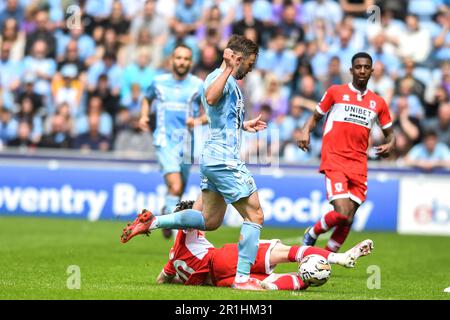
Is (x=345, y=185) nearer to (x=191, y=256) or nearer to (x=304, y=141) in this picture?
(x=304, y=141)

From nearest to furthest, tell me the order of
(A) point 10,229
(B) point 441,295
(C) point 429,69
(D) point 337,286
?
(B) point 441,295
(D) point 337,286
(A) point 10,229
(C) point 429,69

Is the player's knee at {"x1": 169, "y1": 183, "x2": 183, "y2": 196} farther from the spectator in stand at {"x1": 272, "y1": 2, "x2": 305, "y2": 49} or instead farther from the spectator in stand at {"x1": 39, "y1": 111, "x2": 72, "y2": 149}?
the spectator in stand at {"x1": 272, "y1": 2, "x2": 305, "y2": 49}

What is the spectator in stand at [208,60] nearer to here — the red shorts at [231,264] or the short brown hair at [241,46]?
the red shorts at [231,264]

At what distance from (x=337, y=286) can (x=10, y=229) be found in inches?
347

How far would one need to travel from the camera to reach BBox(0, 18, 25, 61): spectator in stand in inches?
971

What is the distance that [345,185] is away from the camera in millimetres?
12859

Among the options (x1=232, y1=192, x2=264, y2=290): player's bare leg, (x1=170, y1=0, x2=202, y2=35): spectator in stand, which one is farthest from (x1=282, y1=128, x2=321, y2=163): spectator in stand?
(x1=232, y1=192, x2=264, y2=290): player's bare leg

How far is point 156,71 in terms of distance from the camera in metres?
23.5

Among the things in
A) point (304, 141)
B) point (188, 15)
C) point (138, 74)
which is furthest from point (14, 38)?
point (304, 141)

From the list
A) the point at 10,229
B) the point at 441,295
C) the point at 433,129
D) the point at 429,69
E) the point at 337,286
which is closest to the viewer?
the point at 441,295

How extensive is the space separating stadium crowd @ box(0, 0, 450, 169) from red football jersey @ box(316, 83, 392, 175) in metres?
7.89
